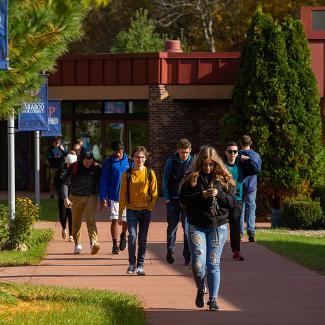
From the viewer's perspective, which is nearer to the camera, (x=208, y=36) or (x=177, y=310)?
(x=177, y=310)

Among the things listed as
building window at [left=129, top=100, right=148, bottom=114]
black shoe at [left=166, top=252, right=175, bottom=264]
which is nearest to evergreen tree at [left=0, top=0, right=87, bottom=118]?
black shoe at [left=166, top=252, right=175, bottom=264]

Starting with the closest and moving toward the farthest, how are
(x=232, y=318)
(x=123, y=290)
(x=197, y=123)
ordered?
(x=232, y=318)
(x=123, y=290)
(x=197, y=123)

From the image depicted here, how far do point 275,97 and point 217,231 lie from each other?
14.9 meters

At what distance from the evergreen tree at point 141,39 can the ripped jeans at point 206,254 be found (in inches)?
1577

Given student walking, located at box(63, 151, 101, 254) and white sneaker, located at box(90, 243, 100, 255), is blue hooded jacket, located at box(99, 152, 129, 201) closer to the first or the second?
student walking, located at box(63, 151, 101, 254)

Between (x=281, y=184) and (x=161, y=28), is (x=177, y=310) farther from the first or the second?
(x=161, y=28)

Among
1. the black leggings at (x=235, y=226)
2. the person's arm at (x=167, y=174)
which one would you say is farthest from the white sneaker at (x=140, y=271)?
the black leggings at (x=235, y=226)

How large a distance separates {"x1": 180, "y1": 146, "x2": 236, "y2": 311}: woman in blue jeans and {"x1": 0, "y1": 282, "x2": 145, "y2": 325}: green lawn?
30.3 inches

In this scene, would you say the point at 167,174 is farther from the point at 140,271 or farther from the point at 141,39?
the point at 141,39

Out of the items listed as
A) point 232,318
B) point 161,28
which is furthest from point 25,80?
point 161,28

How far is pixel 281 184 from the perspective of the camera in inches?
993

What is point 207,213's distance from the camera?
36.6 feet

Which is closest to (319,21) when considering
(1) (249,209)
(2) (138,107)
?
(2) (138,107)

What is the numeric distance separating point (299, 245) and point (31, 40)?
878 centimetres
